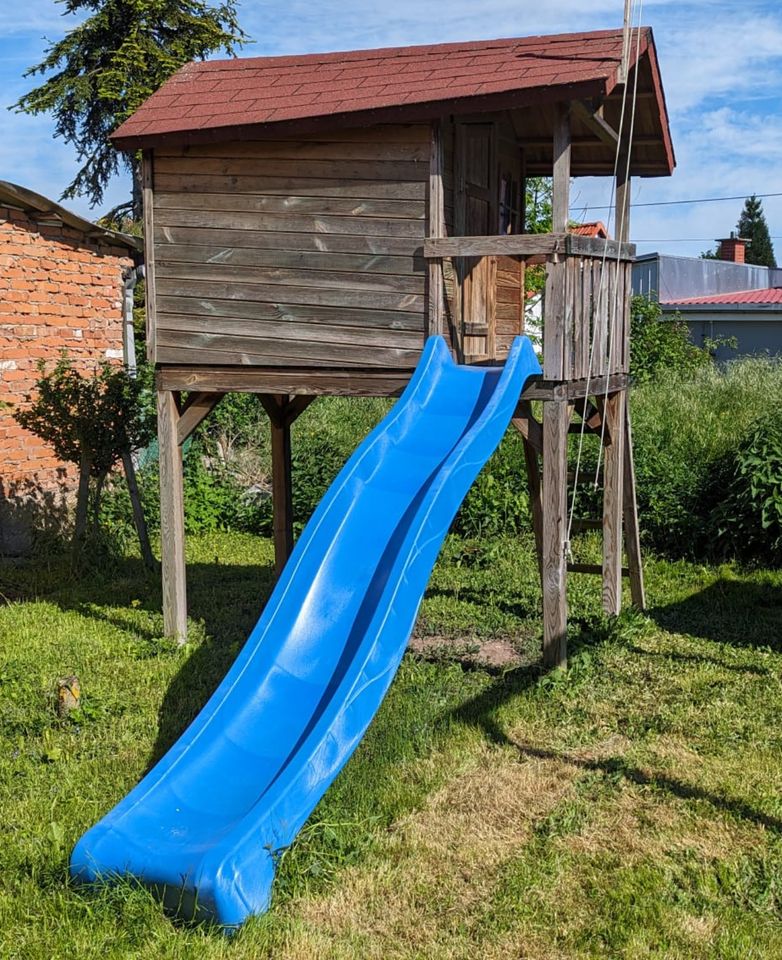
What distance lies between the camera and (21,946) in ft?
14.7

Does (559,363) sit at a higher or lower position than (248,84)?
lower

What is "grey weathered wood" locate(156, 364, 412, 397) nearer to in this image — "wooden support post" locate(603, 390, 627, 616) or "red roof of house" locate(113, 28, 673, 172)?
"red roof of house" locate(113, 28, 673, 172)

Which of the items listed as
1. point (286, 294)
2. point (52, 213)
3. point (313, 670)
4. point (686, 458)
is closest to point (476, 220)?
point (286, 294)

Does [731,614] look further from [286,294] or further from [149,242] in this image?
[149,242]

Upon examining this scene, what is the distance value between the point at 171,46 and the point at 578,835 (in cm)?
2204

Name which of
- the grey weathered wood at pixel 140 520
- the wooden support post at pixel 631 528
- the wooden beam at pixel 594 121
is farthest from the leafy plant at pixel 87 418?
the wooden beam at pixel 594 121

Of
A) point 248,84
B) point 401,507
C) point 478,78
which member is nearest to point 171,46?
point 248,84

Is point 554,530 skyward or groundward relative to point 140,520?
skyward

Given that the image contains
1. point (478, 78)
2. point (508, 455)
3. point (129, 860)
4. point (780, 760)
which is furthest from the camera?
point (508, 455)

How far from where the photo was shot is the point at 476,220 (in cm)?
911

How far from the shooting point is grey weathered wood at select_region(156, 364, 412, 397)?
8.07 m

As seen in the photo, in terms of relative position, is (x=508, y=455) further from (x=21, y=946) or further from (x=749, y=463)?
(x=21, y=946)

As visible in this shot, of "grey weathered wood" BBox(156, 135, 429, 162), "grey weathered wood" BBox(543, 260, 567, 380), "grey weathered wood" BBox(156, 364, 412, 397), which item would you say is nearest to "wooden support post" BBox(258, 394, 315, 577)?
"grey weathered wood" BBox(156, 364, 412, 397)

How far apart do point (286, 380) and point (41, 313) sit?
19.8 feet
